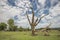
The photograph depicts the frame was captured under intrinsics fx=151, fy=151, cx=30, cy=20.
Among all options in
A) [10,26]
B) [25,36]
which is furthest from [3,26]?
[25,36]

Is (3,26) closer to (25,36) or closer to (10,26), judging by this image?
(10,26)

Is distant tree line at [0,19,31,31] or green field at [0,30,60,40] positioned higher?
distant tree line at [0,19,31,31]

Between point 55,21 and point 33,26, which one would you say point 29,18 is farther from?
point 55,21

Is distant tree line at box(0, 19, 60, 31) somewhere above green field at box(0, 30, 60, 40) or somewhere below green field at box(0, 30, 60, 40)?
above

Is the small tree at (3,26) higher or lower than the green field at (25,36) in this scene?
higher

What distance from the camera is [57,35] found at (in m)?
2.51

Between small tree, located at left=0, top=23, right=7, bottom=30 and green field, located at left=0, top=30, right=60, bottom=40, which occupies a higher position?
small tree, located at left=0, top=23, right=7, bottom=30

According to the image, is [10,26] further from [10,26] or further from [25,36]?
[25,36]

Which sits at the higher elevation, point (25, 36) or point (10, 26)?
point (10, 26)

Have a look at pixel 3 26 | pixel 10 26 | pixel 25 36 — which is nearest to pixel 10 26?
pixel 10 26

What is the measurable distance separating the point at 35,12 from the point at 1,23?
60cm

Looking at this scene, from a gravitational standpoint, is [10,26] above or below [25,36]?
above

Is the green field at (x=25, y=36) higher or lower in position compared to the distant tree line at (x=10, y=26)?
lower

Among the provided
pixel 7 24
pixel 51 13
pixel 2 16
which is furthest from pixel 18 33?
pixel 51 13
